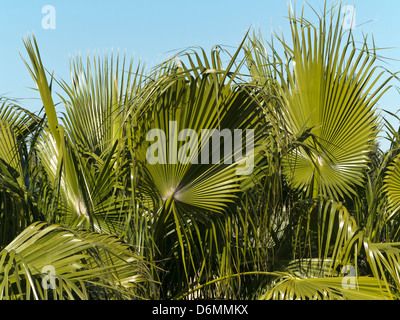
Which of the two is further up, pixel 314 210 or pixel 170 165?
pixel 170 165

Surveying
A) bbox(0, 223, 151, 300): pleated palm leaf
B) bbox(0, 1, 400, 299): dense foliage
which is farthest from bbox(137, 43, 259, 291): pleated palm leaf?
bbox(0, 223, 151, 300): pleated palm leaf

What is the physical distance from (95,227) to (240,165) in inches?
39.6

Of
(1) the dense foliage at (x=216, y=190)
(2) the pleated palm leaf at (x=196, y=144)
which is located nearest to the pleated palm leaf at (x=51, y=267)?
(1) the dense foliage at (x=216, y=190)

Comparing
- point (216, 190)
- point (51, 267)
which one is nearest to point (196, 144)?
point (216, 190)

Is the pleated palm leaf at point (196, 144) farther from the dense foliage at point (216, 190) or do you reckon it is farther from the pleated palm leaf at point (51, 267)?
the pleated palm leaf at point (51, 267)

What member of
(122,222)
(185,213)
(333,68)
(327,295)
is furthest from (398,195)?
(122,222)

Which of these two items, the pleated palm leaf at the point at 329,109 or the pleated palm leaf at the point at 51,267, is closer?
the pleated palm leaf at the point at 51,267

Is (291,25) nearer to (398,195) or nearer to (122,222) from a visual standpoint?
(398,195)

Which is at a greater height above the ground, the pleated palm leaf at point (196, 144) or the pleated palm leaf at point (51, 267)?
the pleated palm leaf at point (196, 144)

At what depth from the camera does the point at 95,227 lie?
3057 mm

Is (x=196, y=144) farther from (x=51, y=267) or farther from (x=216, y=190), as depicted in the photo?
(x=51, y=267)
